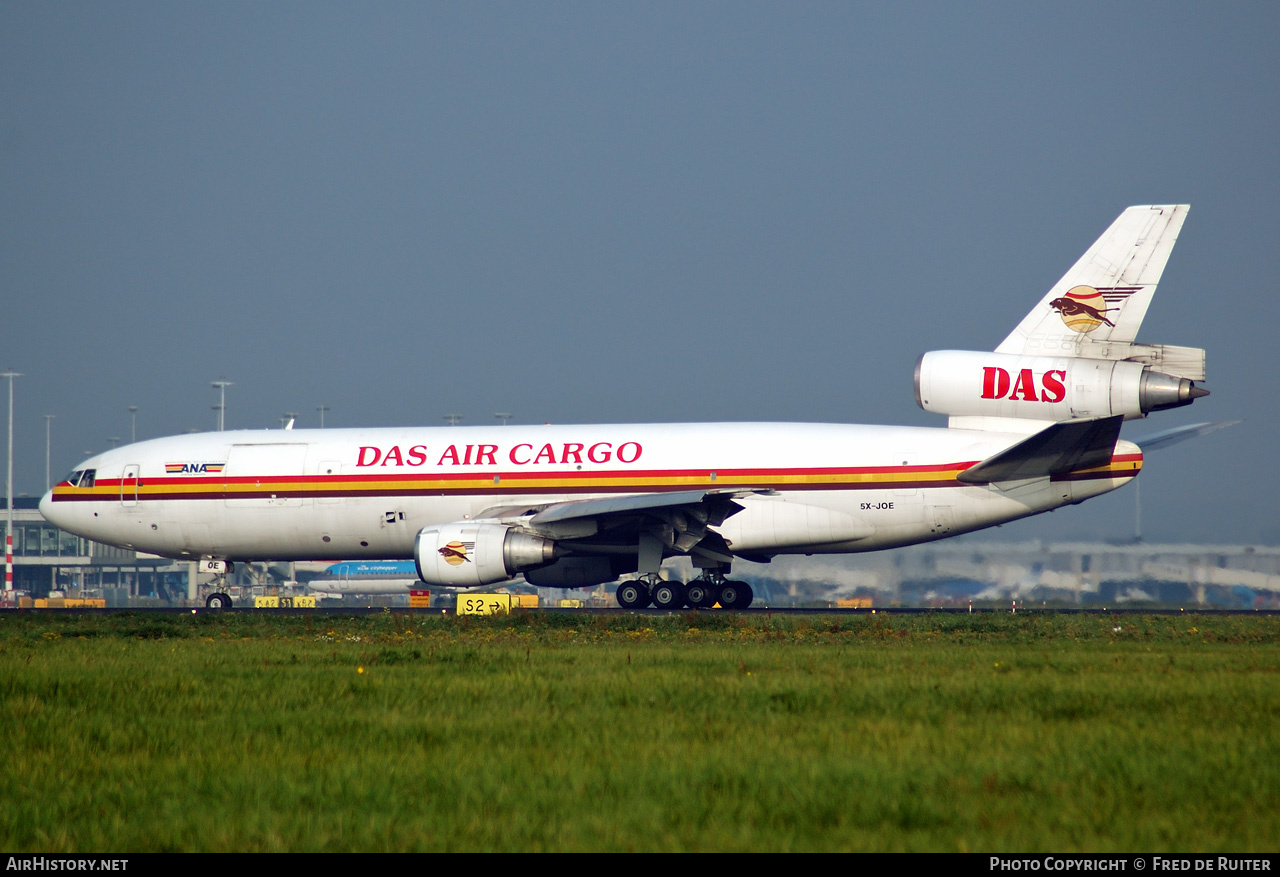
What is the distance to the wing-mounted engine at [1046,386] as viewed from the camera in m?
23.3

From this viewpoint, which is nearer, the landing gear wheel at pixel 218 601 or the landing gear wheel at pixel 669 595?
the landing gear wheel at pixel 669 595

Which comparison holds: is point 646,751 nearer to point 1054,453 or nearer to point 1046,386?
point 1054,453

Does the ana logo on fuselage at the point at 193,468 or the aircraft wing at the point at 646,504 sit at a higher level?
the ana logo on fuselage at the point at 193,468

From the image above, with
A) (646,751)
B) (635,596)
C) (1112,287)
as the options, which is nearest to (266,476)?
(635,596)

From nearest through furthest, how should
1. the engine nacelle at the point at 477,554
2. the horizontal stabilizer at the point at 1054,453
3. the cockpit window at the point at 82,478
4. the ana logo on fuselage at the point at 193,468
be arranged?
the horizontal stabilizer at the point at 1054,453 < the engine nacelle at the point at 477,554 < the ana logo on fuselage at the point at 193,468 < the cockpit window at the point at 82,478

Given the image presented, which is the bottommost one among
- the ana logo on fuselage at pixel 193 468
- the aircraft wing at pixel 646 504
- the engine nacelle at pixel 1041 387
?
the aircraft wing at pixel 646 504

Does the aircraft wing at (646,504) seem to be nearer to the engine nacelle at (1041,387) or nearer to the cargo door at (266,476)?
the engine nacelle at (1041,387)

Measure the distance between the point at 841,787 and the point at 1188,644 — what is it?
11.8 m

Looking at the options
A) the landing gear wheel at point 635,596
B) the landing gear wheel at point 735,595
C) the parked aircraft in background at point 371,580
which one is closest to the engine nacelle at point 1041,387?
the landing gear wheel at point 735,595

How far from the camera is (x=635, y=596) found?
2650cm

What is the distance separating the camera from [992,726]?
8688 mm

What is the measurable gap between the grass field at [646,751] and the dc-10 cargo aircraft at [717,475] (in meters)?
9.54

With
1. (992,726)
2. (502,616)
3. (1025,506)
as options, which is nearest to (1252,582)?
(1025,506)
